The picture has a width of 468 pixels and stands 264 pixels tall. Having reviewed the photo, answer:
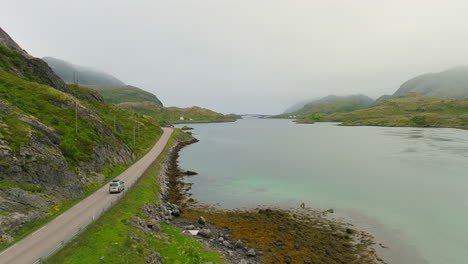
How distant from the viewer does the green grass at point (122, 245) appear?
68.0 feet

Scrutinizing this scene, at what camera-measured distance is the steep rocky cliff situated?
27.8 meters

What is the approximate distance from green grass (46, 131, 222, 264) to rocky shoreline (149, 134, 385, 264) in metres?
2.38

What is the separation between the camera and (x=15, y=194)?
27312 mm

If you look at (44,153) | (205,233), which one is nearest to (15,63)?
(44,153)

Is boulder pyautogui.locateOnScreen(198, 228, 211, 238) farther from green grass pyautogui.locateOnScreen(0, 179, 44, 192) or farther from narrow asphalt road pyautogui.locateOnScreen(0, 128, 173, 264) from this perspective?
green grass pyautogui.locateOnScreen(0, 179, 44, 192)

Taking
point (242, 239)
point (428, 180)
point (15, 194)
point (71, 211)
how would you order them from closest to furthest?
point (15, 194)
point (71, 211)
point (242, 239)
point (428, 180)

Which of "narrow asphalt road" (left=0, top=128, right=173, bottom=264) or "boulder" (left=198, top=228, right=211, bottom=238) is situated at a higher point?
"narrow asphalt road" (left=0, top=128, right=173, bottom=264)

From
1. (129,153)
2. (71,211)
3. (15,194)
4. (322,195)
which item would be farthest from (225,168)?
(15,194)

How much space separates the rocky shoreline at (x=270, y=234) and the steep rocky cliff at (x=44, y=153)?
43.3ft

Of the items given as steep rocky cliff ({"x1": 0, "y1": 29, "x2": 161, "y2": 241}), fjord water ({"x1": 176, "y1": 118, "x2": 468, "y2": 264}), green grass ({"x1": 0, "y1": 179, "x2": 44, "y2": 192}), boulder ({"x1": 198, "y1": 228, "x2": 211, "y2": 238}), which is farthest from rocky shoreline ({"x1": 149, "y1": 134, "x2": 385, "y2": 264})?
green grass ({"x1": 0, "y1": 179, "x2": 44, "y2": 192})

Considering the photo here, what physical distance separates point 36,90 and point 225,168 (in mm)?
59712

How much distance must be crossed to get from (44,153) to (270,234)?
37200mm

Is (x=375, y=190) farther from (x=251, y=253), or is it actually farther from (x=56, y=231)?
(x=56, y=231)

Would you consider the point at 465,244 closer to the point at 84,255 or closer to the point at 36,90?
the point at 84,255
